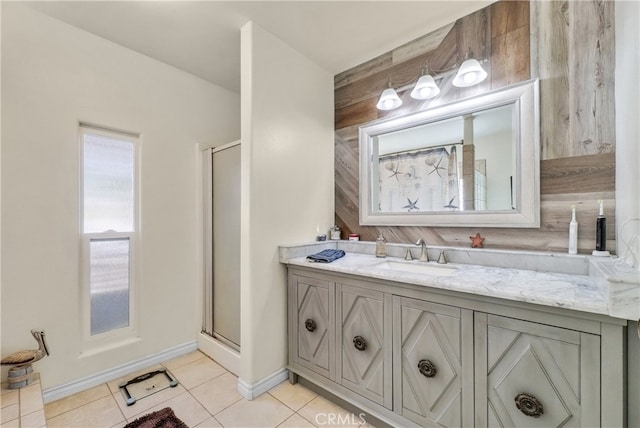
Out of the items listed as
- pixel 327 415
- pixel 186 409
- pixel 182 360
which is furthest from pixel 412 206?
pixel 182 360

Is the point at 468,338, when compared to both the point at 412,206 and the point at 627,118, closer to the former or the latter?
the point at 412,206

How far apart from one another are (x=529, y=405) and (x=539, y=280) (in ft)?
1.84

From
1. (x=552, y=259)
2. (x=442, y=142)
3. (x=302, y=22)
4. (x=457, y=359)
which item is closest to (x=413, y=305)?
(x=457, y=359)

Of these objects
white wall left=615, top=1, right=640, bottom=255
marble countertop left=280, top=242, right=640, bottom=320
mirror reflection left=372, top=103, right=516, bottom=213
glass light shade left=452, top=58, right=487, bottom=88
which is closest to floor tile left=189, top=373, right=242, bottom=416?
marble countertop left=280, top=242, right=640, bottom=320

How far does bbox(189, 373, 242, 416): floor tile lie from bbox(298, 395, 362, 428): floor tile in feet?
1.67

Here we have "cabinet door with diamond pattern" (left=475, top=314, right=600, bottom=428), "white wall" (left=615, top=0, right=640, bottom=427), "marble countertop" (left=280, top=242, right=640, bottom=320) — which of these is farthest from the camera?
"white wall" (left=615, top=0, right=640, bottom=427)

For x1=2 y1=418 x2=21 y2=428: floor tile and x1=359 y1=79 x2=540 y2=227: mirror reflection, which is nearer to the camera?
x1=2 y1=418 x2=21 y2=428: floor tile

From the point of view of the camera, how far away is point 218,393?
192cm

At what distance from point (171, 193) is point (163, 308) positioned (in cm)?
104

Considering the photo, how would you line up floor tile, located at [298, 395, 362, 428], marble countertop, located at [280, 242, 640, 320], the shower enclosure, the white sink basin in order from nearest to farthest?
marble countertop, located at [280, 242, 640, 320] → floor tile, located at [298, 395, 362, 428] → the white sink basin → the shower enclosure

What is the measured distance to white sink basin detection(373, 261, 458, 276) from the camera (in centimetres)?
175

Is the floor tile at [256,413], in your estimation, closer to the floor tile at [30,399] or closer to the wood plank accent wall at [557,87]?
the floor tile at [30,399]

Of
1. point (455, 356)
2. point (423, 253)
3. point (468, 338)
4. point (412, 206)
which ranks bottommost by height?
point (455, 356)

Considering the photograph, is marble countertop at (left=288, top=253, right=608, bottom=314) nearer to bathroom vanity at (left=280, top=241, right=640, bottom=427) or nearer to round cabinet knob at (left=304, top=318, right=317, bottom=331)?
bathroom vanity at (left=280, top=241, right=640, bottom=427)
